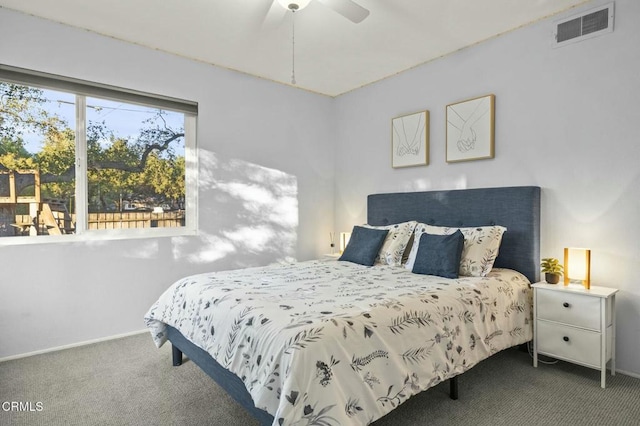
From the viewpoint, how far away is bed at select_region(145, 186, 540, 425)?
1.53 meters

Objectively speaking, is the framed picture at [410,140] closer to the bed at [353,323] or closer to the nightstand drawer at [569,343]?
the bed at [353,323]

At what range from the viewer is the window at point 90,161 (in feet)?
9.56

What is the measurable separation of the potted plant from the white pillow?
0.34 m

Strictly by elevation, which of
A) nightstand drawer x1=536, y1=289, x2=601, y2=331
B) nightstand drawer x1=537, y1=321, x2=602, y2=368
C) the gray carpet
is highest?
nightstand drawer x1=536, y1=289, x2=601, y2=331

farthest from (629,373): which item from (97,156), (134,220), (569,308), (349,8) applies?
(97,156)

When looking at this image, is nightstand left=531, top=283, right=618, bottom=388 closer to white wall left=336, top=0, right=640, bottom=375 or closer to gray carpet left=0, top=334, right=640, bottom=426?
gray carpet left=0, top=334, right=640, bottom=426

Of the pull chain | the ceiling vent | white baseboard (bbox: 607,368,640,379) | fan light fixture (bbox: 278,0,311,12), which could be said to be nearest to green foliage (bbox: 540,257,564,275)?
white baseboard (bbox: 607,368,640,379)

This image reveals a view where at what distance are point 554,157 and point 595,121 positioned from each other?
36 centimetres

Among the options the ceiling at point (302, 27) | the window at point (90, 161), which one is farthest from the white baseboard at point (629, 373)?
the window at point (90, 161)

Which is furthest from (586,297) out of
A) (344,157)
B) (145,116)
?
(145,116)

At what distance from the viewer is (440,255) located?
2793 millimetres

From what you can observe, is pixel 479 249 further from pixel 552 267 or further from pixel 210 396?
pixel 210 396

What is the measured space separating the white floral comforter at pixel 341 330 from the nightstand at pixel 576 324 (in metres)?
0.14

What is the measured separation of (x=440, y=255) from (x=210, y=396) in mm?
1869
